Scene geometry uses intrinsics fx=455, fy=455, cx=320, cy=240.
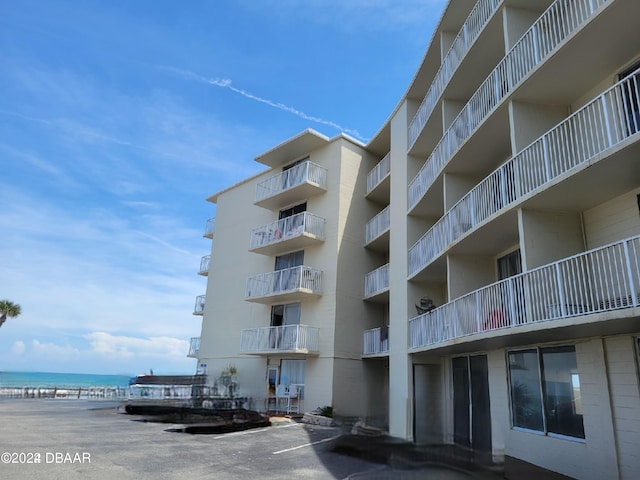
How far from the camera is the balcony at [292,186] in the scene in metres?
21.9

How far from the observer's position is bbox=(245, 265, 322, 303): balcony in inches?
802

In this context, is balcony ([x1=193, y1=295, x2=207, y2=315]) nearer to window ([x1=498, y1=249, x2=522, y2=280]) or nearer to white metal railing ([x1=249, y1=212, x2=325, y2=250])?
white metal railing ([x1=249, y1=212, x2=325, y2=250])

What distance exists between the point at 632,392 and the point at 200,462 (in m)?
8.05

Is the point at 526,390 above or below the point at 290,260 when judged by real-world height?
below

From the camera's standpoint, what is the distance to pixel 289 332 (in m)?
19.7

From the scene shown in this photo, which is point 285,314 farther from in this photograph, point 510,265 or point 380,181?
point 510,265

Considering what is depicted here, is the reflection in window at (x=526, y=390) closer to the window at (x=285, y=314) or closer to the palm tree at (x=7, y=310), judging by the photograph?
the window at (x=285, y=314)

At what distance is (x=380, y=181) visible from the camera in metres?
21.0

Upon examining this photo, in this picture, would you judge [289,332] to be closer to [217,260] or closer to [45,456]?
[217,260]

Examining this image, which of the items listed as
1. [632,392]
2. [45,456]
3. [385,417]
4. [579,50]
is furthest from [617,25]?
[385,417]

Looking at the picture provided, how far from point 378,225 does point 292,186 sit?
15.5 feet

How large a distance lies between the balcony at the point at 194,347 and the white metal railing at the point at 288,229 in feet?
23.7

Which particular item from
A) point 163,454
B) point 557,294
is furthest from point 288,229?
point 557,294

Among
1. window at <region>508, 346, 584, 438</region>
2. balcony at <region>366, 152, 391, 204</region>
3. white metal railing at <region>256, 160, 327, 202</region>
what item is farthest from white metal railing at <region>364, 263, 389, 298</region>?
window at <region>508, 346, 584, 438</region>
